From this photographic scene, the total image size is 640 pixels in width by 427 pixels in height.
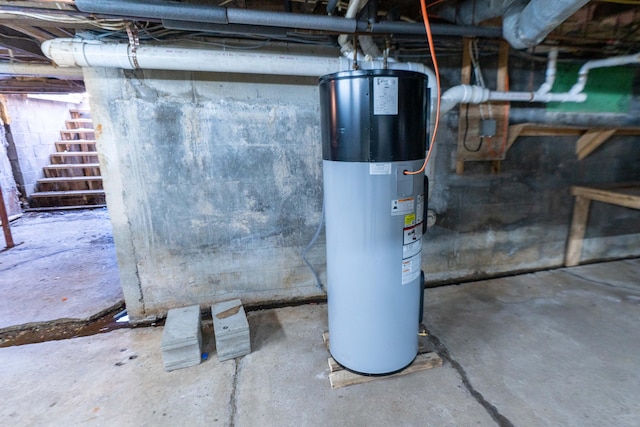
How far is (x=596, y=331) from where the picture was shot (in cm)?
203

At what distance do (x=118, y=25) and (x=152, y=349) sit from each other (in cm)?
192

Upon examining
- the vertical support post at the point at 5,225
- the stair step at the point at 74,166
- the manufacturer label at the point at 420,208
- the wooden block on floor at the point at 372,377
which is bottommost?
the wooden block on floor at the point at 372,377

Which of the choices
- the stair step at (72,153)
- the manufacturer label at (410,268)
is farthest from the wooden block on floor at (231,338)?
the stair step at (72,153)

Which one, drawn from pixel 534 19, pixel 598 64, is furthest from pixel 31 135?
pixel 598 64

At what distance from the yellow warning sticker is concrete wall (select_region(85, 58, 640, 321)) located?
962 millimetres

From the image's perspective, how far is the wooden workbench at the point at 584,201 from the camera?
245 cm

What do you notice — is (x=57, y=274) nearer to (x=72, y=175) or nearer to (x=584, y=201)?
(x=72, y=175)

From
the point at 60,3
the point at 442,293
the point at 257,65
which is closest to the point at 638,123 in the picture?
the point at 442,293

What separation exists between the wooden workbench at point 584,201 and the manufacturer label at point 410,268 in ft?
6.63

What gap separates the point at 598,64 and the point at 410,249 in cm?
237

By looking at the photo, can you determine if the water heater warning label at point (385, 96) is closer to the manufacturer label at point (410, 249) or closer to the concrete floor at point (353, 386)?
the manufacturer label at point (410, 249)

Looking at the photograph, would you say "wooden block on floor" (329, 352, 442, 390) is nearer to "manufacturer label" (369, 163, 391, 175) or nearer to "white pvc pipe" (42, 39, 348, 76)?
"manufacturer label" (369, 163, 391, 175)

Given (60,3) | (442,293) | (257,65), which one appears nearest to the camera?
(60,3)

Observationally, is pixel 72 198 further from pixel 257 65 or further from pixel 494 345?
pixel 494 345
